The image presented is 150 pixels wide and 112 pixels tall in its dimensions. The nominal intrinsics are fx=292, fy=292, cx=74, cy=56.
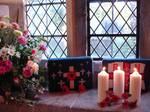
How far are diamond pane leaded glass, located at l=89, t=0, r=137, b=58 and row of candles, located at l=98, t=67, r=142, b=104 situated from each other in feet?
1.34

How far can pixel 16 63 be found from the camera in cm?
160

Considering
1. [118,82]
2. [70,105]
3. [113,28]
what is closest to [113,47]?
[113,28]

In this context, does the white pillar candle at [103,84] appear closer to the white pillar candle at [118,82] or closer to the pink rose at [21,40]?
the white pillar candle at [118,82]

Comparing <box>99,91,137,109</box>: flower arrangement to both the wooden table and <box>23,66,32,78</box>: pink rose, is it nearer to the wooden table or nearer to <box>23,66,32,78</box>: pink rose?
the wooden table

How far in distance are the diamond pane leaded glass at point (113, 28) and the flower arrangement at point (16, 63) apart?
469 millimetres

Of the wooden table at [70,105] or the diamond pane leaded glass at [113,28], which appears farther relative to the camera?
the diamond pane leaded glass at [113,28]

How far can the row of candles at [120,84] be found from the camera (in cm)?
146

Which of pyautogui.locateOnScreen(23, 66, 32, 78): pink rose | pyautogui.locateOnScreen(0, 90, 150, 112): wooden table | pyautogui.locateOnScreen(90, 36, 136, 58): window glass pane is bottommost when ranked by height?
pyautogui.locateOnScreen(0, 90, 150, 112): wooden table

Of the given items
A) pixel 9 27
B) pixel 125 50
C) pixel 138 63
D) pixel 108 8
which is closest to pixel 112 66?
pixel 138 63

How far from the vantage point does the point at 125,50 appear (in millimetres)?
1899

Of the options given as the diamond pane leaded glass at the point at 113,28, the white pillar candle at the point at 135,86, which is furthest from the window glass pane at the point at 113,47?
the white pillar candle at the point at 135,86

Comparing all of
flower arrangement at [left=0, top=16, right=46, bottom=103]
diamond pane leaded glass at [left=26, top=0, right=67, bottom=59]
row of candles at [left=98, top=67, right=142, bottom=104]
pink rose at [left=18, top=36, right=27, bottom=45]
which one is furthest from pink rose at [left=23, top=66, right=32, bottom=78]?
diamond pane leaded glass at [left=26, top=0, right=67, bottom=59]

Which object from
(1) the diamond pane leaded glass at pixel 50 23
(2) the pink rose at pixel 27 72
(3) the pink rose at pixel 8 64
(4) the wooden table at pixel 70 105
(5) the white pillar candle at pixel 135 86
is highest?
(1) the diamond pane leaded glass at pixel 50 23

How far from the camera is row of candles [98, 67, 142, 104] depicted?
57.5 inches
